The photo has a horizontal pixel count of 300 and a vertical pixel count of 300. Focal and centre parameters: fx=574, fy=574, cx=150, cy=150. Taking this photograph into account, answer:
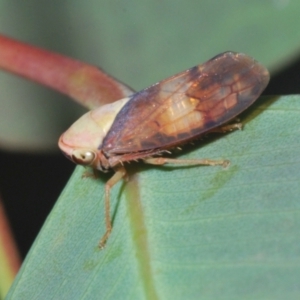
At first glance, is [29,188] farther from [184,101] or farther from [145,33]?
[184,101]

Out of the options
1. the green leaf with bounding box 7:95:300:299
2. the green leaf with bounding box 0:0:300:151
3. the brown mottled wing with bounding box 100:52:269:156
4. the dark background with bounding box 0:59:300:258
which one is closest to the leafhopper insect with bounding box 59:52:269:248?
the brown mottled wing with bounding box 100:52:269:156

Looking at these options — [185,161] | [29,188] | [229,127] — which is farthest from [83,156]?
[29,188]

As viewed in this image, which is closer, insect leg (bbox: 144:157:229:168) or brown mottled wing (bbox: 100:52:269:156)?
insect leg (bbox: 144:157:229:168)

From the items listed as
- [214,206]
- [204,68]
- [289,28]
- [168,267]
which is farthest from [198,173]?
[289,28]

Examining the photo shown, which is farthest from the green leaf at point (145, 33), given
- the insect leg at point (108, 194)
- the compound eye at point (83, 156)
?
the insect leg at point (108, 194)

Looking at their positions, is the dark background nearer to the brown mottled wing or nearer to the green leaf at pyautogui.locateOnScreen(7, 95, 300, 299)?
the brown mottled wing

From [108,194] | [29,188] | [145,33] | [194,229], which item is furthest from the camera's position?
[29,188]

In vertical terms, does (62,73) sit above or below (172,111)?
above
